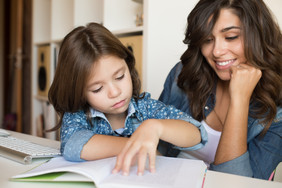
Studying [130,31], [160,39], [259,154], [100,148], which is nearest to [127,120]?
[100,148]

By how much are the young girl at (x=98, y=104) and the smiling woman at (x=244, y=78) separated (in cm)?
16

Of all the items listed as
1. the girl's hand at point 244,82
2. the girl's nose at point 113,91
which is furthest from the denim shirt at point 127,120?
the girl's hand at point 244,82

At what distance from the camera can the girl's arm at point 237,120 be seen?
95cm

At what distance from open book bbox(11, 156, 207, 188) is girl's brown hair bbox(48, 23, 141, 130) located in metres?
0.30

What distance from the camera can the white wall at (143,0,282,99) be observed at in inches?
66.6

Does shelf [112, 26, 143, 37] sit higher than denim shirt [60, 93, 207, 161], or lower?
higher

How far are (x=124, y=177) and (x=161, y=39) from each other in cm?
130

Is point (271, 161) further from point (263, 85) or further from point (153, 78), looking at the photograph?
point (153, 78)

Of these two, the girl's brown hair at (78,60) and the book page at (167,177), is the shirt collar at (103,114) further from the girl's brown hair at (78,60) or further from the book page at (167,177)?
the book page at (167,177)

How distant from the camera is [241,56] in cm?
107

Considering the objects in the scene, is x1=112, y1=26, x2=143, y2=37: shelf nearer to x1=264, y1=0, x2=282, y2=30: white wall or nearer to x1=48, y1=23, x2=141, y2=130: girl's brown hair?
x1=264, y1=0, x2=282, y2=30: white wall

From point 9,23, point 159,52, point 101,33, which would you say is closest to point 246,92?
point 101,33

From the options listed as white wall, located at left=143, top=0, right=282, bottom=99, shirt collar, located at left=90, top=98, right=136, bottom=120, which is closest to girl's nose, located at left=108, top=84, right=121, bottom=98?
shirt collar, located at left=90, top=98, right=136, bottom=120

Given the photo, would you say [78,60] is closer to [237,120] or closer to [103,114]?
[103,114]
